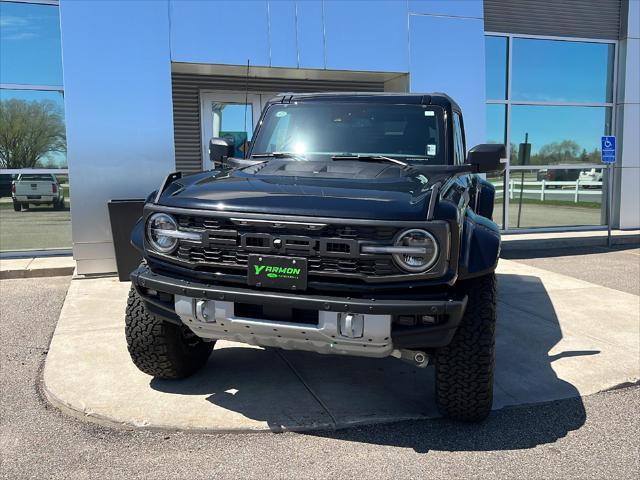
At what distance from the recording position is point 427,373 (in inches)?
163

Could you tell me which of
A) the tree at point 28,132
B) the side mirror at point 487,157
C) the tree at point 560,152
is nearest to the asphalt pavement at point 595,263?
the tree at point 560,152

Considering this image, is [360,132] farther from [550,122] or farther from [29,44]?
[550,122]

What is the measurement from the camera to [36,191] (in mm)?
8820

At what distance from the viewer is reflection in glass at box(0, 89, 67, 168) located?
28.5 feet

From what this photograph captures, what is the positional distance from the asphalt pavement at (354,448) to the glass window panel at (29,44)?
21.9 feet

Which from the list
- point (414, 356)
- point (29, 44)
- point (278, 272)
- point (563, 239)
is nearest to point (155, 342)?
point (278, 272)

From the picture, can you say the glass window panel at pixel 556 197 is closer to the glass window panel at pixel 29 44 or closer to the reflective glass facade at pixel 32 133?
the reflective glass facade at pixel 32 133

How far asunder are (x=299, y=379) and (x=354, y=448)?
0.97 m

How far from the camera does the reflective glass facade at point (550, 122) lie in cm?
1120

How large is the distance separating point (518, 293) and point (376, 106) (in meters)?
3.50

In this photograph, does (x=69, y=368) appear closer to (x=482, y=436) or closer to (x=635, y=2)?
(x=482, y=436)

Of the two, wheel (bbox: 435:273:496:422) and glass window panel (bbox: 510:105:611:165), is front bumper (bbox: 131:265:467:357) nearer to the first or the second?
wheel (bbox: 435:273:496:422)

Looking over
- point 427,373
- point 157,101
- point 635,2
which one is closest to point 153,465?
point 427,373

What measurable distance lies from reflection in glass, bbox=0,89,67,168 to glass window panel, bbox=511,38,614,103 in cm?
861
